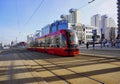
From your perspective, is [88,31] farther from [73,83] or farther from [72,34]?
[73,83]

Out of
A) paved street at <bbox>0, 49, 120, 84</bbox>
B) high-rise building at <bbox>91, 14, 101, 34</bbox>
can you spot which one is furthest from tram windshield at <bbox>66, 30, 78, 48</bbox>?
high-rise building at <bbox>91, 14, 101, 34</bbox>

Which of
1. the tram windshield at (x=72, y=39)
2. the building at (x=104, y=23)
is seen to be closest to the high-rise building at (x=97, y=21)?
the building at (x=104, y=23)

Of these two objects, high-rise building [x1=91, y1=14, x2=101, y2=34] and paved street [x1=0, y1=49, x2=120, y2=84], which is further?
high-rise building [x1=91, y1=14, x2=101, y2=34]

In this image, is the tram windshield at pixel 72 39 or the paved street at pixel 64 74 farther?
the tram windshield at pixel 72 39

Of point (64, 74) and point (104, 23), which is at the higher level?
point (104, 23)

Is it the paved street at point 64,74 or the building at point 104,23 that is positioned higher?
the building at point 104,23

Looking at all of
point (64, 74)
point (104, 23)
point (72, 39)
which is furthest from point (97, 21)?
point (64, 74)

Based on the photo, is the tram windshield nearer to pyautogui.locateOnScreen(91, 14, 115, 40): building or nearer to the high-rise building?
pyautogui.locateOnScreen(91, 14, 115, 40): building

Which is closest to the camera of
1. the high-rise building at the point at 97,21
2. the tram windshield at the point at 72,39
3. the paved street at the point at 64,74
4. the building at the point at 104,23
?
the paved street at the point at 64,74

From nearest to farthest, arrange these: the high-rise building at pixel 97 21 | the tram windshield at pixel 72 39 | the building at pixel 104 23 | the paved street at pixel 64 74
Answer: the paved street at pixel 64 74, the tram windshield at pixel 72 39, the building at pixel 104 23, the high-rise building at pixel 97 21

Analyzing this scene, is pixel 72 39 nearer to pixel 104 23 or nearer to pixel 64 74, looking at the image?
pixel 64 74

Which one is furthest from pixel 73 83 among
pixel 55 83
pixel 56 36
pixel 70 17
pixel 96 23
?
pixel 96 23

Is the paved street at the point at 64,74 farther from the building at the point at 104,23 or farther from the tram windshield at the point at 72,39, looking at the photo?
the building at the point at 104,23

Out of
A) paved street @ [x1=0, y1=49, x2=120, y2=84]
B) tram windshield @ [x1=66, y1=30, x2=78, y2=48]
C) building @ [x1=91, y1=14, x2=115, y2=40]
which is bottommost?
paved street @ [x1=0, y1=49, x2=120, y2=84]
